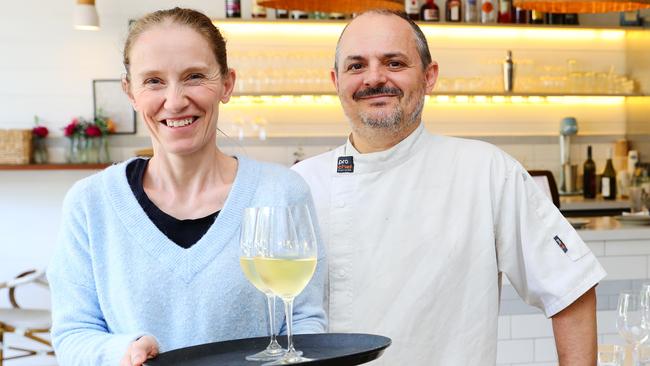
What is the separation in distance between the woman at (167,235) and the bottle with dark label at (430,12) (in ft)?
18.5

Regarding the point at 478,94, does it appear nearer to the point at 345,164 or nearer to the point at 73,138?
the point at 73,138

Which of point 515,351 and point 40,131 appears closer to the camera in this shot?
point 515,351

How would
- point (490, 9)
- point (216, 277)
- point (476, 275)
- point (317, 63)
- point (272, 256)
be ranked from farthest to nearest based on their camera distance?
point (490, 9)
point (317, 63)
point (476, 275)
point (216, 277)
point (272, 256)

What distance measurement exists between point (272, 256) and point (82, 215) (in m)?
0.47

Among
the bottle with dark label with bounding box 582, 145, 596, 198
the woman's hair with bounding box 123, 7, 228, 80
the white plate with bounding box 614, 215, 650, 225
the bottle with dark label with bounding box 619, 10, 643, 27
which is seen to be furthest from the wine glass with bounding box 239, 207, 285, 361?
the bottle with dark label with bounding box 619, 10, 643, 27

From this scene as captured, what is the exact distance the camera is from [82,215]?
160cm

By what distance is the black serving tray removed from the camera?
4.25ft

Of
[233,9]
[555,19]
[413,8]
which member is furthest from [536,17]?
[233,9]

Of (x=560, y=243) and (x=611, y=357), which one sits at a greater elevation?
(x=560, y=243)

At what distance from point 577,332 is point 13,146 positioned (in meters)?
5.16

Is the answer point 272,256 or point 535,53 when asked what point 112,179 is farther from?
point 535,53

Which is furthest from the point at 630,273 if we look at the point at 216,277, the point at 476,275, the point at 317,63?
the point at 317,63

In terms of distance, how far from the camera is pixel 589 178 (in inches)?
288

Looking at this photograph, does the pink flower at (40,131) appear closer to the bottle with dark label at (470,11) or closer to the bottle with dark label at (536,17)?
the bottle with dark label at (470,11)
